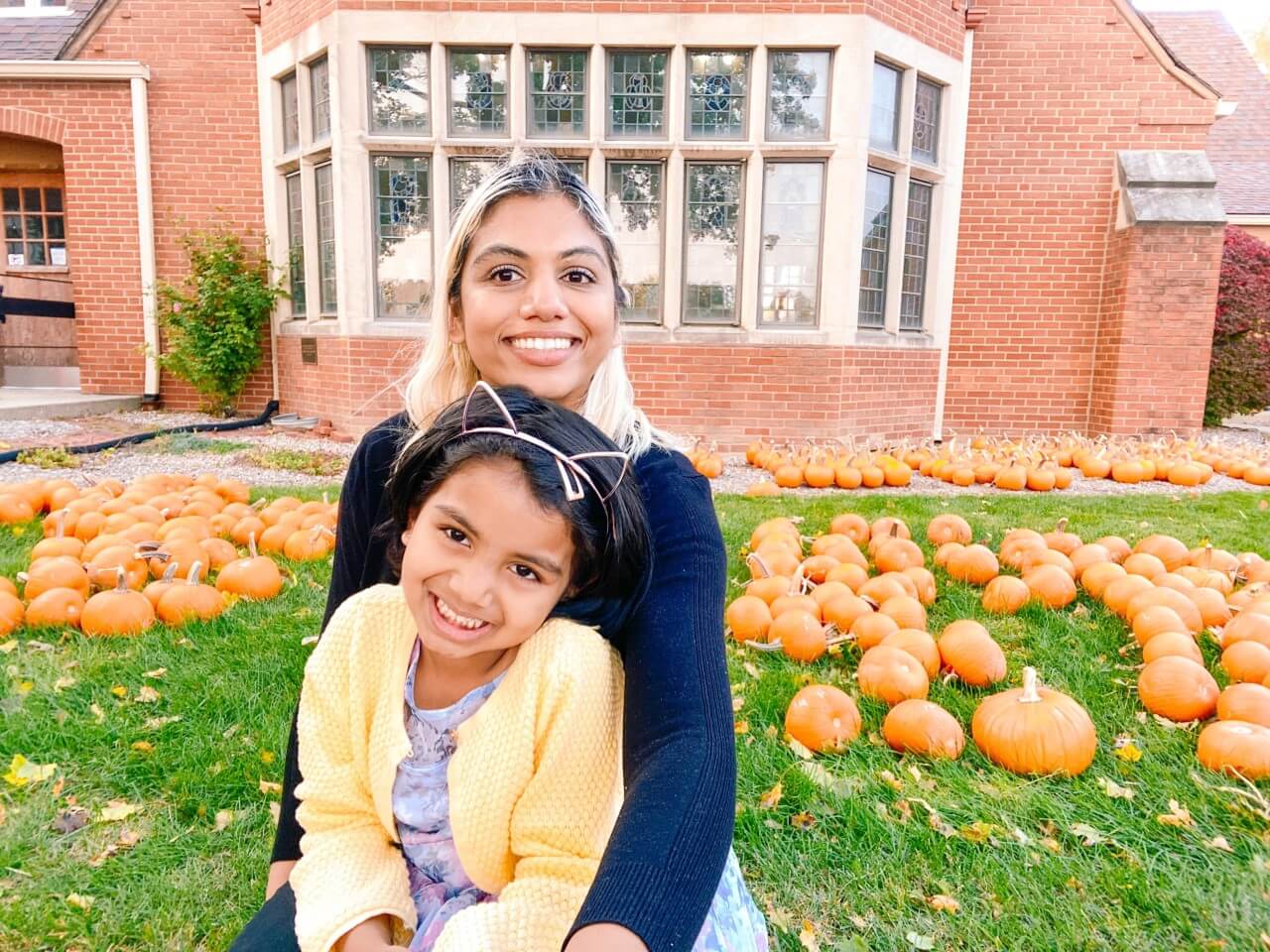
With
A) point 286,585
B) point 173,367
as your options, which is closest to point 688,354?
point 286,585

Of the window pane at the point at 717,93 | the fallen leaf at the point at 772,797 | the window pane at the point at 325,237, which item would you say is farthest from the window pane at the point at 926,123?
the fallen leaf at the point at 772,797

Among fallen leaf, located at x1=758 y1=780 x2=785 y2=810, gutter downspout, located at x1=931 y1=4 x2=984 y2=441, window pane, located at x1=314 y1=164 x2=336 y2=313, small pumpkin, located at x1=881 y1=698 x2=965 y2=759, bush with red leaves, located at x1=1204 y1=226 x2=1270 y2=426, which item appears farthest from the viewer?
bush with red leaves, located at x1=1204 y1=226 x2=1270 y2=426

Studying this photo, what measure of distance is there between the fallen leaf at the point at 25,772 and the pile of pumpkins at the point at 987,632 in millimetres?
2191

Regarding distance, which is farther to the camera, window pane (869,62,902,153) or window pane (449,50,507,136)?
window pane (869,62,902,153)

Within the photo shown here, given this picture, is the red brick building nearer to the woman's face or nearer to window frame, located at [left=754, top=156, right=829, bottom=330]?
window frame, located at [left=754, top=156, right=829, bottom=330]

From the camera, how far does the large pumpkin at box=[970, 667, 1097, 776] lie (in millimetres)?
2381

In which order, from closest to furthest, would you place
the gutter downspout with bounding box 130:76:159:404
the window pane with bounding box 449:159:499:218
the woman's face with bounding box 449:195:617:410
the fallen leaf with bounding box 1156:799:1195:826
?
the woman's face with bounding box 449:195:617:410
the fallen leaf with bounding box 1156:799:1195:826
the window pane with bounding box 449:159:499:218
the gutter downspout with bounding box 130:76:159:404

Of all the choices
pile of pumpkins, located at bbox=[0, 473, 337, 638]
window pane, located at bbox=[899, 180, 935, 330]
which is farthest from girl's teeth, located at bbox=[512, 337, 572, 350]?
window pane, located at bbox=[899, 180, 935, 330]

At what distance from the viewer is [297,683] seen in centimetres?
290

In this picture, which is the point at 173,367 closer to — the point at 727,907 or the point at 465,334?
the point at 465,334

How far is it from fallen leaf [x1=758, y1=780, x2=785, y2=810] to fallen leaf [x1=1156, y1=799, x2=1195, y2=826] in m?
0.97

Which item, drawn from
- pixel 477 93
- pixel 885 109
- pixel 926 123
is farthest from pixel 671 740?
pixel 926 123

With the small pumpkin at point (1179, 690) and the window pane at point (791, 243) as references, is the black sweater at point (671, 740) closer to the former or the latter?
the small pumpkin at point (1179, 690)

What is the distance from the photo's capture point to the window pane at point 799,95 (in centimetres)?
817
